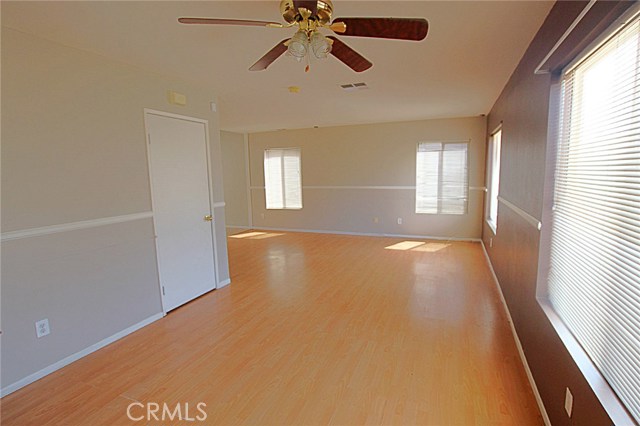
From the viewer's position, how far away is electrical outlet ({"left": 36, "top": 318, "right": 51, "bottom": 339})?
2180mm

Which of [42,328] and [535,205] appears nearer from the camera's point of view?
[535,205]

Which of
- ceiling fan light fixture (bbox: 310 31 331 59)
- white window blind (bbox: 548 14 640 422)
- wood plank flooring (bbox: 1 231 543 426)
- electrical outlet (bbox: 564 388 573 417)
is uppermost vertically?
ceiling fan light fixture (bbox: 310 31 331 59)

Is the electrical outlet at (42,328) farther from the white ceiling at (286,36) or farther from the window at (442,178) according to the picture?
the window at (442,178)

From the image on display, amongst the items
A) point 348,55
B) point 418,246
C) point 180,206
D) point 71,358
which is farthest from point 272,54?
point 418,246

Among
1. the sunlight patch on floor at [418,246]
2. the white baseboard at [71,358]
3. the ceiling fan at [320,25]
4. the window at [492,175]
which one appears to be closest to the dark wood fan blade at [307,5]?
the ceiling fan at [320,25]

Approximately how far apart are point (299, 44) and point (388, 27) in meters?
0.48

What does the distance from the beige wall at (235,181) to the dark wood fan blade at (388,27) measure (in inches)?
240

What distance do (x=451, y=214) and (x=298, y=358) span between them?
4.81 metres

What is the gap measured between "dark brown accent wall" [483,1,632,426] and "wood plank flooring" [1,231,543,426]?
281 mm

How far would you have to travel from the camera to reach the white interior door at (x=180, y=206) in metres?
3.05

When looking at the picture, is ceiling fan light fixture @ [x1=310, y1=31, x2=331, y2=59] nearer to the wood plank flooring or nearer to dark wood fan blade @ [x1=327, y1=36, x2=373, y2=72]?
dark wood fan blade @ [x1=327, y1=36, x2=373, y2=72]

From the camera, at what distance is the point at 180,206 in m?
3.30

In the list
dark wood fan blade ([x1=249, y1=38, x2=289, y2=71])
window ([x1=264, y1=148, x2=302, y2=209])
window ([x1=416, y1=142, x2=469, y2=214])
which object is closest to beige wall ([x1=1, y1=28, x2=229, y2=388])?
dark wood fan blade ([x1=249, y1=38, x2=289, y2=71])

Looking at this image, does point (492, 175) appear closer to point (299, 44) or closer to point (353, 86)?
point (353, 86)
